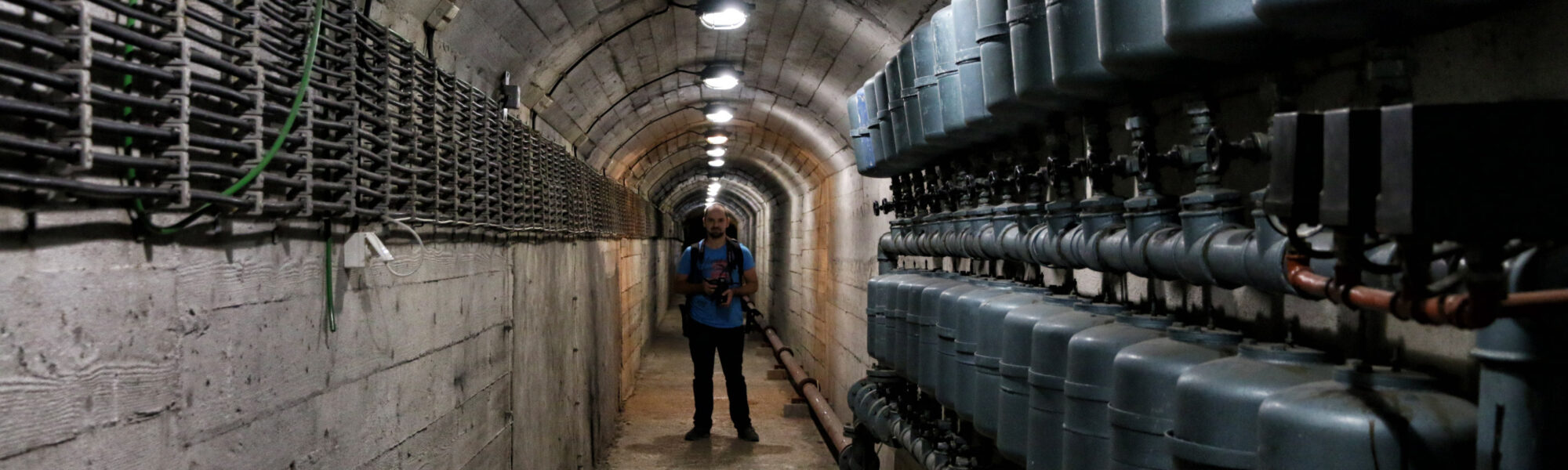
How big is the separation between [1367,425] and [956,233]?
2.89 meters

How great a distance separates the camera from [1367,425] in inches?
65.7

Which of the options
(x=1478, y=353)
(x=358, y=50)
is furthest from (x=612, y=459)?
(x=1478, y=353)

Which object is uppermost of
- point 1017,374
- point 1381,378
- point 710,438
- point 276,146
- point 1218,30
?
point 1218,30

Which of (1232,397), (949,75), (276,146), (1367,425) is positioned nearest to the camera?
(1367,425)

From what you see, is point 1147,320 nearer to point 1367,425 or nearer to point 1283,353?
point 1283,353

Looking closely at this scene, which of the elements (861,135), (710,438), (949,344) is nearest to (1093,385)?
(949,344)

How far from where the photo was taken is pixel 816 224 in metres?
12.8

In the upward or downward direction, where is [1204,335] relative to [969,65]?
downward

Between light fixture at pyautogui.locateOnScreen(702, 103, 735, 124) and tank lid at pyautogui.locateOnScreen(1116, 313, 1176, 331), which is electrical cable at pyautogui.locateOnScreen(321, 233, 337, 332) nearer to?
tank lid at pyautogui.locateOnScreen(1116, 313, 1176, 331)

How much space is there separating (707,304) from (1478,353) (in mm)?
7161

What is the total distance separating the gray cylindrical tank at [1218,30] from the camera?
6.35 feet

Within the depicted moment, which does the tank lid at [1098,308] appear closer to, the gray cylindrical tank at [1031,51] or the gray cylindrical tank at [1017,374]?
the gray cylindrical tank at [1017,374]

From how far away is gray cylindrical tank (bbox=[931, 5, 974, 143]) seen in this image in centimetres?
390

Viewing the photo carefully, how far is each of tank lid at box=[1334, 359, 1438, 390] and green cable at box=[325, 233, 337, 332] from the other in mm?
2289
